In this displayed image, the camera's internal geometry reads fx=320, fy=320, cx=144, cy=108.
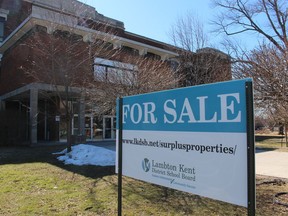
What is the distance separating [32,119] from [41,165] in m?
10.5

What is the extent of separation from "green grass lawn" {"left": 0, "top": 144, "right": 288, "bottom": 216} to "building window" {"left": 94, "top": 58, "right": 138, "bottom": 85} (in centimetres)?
461

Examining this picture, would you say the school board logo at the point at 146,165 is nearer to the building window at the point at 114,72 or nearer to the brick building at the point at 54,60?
the building window at the point at 114,72

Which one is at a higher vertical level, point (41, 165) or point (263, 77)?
Result: point (263, 77)

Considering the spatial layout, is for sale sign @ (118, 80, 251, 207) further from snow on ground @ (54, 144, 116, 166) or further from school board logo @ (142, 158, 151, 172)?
snow on ground @ (54, 144, 116, 166)

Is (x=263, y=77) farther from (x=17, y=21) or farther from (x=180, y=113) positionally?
(x=17, y=21)

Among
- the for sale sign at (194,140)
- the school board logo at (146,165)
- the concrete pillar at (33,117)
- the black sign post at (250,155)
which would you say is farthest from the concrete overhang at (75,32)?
the black sign post at (250,155)

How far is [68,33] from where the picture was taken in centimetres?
1430

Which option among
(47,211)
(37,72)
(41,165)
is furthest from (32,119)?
(47,211)

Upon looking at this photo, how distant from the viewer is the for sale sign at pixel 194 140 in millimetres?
2885

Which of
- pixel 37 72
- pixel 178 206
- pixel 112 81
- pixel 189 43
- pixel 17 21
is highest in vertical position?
pixel 17 21

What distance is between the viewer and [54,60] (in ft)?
46.5

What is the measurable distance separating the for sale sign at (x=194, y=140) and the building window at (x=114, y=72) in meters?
8.51

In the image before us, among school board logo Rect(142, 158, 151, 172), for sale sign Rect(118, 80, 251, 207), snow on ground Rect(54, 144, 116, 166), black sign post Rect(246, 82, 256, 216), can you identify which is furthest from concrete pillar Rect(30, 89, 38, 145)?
black sign post Rect(246, 82, 256, 216)

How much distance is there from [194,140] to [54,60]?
1200 cm
